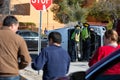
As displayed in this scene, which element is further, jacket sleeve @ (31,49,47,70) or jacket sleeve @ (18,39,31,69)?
jacket sleeve @ (31,49,47,70)

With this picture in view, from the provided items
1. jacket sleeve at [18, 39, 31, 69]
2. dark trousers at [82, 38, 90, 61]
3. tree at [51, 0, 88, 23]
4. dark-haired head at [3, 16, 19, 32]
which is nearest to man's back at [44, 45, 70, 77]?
jacket sleeve at [18, 39, 31, 69]

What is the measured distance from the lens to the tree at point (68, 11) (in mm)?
51513

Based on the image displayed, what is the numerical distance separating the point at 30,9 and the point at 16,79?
4491 cm

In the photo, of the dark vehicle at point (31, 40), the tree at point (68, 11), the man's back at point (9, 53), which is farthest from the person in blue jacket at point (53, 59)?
the tree at point (68, 11)

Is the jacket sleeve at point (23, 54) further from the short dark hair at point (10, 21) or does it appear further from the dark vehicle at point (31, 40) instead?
the dark vehicle at point (31, 40)

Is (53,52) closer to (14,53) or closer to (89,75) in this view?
(14,53)

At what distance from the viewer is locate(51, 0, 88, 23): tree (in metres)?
51.5

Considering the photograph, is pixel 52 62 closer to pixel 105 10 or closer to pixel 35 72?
pixel 35 72

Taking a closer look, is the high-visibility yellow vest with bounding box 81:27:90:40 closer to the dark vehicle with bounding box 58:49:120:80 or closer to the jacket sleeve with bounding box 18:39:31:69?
the jacket sleeve with bounding box 18:39:31:69

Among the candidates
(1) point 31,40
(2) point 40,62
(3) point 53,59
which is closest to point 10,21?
(2) point 40,62

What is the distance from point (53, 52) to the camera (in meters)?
7.43

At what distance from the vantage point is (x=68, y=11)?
51969 millimetres

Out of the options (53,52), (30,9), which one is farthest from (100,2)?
(53,52)

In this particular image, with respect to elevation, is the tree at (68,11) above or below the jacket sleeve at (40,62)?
below
